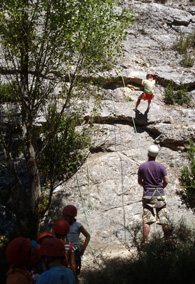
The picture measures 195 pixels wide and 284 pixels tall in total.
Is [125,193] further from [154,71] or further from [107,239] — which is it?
[154,71]

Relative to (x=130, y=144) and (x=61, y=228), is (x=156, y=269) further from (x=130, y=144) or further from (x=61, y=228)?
(x=130, y=144)

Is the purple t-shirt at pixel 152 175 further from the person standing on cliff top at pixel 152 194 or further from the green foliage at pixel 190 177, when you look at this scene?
the green foliage at pixel 190 177

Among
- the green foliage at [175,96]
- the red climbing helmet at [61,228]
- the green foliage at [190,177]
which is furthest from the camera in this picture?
the green foliage at [175,96]

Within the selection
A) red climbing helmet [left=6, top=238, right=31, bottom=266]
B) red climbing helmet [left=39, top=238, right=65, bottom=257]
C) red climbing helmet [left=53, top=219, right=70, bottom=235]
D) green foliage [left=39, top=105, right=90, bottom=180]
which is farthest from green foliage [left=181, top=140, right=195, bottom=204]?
red climbing helmet [left=6, top=238, right=31, bottom=266]

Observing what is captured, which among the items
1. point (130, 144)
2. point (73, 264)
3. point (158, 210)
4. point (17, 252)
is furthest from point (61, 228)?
point (130, 144)

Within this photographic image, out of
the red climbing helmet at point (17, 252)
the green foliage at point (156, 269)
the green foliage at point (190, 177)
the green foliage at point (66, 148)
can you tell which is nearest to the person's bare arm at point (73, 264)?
the green foliage at point (156, 269)

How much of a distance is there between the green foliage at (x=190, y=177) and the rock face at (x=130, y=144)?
283 millimetres

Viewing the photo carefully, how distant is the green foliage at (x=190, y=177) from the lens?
7.06m

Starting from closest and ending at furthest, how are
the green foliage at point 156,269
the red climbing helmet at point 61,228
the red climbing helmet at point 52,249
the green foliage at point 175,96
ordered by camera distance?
the red climbing helmet at point 52,249 < the red climbing helmet at point 61,228 < the green foliage at point 156,269 < the green foliage at point 175,96

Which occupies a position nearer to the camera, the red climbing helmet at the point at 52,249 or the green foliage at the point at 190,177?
the red climbing helmet at the point at 52,249

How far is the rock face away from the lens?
6844mm

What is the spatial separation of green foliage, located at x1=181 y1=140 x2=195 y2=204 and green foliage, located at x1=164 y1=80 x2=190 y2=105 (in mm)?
2626

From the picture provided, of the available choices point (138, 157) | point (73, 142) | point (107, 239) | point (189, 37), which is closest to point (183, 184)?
point (138, 157)

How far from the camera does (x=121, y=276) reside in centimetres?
381
